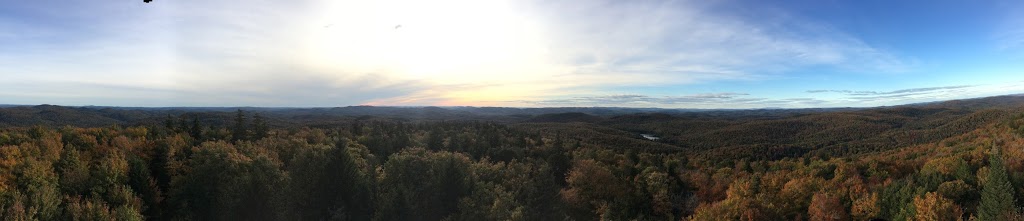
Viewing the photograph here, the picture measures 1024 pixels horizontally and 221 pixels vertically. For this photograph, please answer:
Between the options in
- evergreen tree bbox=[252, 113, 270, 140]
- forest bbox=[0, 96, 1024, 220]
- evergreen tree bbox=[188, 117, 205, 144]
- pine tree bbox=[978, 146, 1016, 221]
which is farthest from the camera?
evergreen tree bbox=[252, 113, 270, 140]

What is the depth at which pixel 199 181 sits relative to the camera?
3919 centimetres

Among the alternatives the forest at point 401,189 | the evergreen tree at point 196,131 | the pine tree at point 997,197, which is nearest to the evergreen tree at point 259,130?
the evergreen tree at point 196,131

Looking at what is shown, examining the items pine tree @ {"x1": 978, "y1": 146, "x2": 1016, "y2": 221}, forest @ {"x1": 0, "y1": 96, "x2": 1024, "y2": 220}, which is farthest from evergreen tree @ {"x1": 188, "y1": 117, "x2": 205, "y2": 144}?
pine tree @ {"x1": 978, "y1": 146, "x2": 1016, "y2": 221}

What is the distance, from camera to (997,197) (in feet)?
108

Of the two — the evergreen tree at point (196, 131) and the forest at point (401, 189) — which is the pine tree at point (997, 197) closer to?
the forest at point (401, 189)

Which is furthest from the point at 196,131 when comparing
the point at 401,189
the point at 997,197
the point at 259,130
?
the point at 997,197

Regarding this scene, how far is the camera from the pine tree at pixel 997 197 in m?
31.1

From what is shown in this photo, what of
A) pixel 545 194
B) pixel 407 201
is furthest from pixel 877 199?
pixel 407 201

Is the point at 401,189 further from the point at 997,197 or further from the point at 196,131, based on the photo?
the point at 997,197

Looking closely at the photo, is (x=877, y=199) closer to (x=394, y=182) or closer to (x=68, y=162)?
(x=394, y=182)

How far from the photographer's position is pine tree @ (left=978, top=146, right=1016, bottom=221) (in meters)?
31.1

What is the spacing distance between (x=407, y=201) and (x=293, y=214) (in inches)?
391

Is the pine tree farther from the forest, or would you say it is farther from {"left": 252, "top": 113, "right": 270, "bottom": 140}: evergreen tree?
{"left": 252, "top": 113, "right": 270, "bottom": 140}: evergreen tree

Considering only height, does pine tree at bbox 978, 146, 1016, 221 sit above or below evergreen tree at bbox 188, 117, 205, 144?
below
